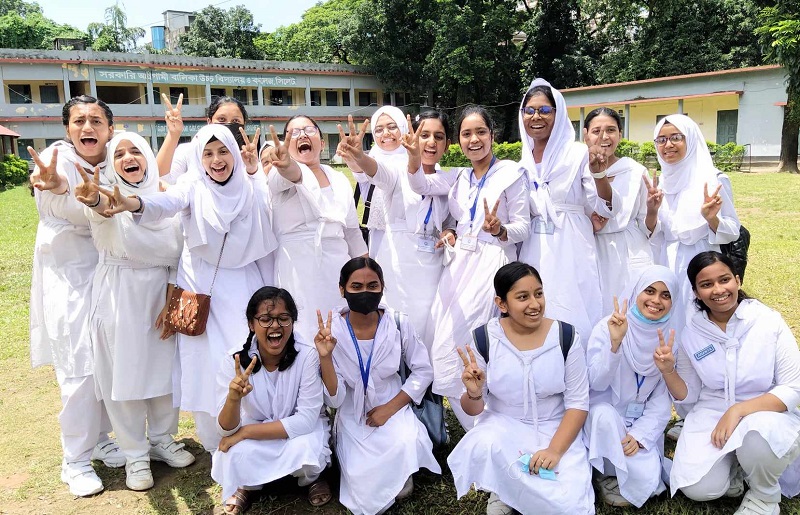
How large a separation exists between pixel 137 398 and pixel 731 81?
82.8 ft

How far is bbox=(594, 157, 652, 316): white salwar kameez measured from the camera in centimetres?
406

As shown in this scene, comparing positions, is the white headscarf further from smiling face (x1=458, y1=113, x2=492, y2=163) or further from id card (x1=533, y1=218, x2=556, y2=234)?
smiling face (x1=458, y1=113, x2=492, y2=163)

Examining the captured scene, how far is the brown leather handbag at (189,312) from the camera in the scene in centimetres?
357

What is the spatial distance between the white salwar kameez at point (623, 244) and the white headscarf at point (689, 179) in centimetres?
A: 20

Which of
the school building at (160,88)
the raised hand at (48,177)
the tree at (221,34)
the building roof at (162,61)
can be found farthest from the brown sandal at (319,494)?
the tree at (221,34)

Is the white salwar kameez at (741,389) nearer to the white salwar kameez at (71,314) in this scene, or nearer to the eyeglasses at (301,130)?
the eyeglasses at (301,130)

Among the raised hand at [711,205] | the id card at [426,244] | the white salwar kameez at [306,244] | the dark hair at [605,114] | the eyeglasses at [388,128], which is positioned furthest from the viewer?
the eyeglasses at [388,128]

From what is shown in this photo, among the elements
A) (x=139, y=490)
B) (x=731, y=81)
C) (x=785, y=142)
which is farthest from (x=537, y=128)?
(x=731, y=81)

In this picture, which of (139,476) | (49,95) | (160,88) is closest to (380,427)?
(139,476)

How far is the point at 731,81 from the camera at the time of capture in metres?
23.4

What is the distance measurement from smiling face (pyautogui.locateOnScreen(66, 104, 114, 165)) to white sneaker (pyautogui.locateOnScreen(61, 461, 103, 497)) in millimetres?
1801

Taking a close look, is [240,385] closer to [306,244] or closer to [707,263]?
[306,244]

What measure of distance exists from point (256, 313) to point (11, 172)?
91.3 ft

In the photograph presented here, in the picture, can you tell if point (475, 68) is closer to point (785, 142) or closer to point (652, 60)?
point (652, 60)
